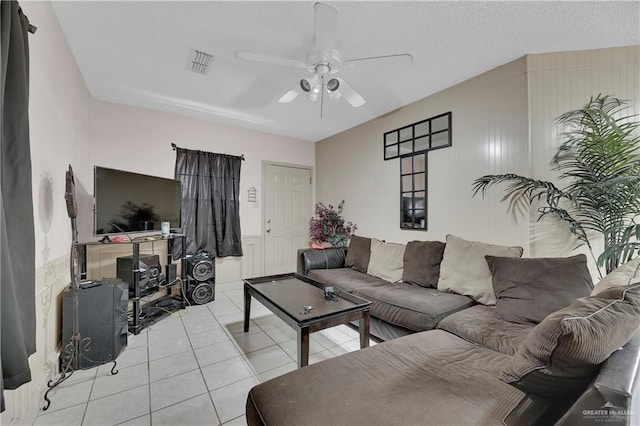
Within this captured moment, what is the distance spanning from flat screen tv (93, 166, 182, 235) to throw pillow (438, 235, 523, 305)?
326cm

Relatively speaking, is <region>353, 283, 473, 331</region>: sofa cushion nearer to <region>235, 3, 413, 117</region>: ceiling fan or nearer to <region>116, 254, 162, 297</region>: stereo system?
<region>235, 3, 413, 117</region>: ceiling fan

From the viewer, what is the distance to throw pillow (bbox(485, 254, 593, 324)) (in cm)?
179

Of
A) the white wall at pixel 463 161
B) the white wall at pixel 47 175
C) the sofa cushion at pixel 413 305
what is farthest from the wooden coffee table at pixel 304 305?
the white wall at pixel 463 161

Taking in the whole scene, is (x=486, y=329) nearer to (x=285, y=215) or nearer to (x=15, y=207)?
(x=15, y=207)

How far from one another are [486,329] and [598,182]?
4.88 ft

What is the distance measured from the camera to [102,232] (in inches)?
102

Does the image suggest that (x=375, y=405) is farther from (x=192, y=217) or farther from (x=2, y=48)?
A: (x=192, y=217)

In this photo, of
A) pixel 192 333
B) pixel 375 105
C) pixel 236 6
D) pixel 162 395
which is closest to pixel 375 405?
pixel 162 395

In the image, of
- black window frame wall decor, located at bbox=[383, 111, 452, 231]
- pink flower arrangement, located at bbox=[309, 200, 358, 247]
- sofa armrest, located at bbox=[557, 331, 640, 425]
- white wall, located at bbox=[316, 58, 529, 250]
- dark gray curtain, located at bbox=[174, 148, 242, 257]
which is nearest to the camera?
sofa armrest, located at bbox=[557, 331, 640, 425]

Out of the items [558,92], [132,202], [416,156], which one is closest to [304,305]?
[132,202]

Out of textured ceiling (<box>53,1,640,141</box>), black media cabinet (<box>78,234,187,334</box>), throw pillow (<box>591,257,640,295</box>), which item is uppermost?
textured ceiling (<box>53,1,640,141</box>)

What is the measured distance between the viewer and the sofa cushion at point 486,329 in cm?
160

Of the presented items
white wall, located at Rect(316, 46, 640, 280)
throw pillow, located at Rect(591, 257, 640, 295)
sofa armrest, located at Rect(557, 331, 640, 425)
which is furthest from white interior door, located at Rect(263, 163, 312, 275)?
sofa armrest, located at Rect(557, 331, 640, 425)

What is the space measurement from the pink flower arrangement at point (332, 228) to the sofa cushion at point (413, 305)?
1704 millimetres
